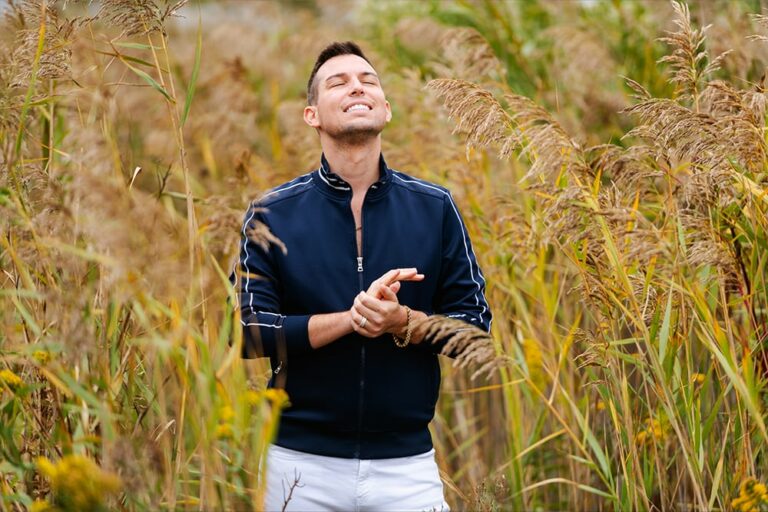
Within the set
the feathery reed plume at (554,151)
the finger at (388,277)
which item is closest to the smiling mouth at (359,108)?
the feathery reed plume at (554,151)

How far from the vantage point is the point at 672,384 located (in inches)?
116

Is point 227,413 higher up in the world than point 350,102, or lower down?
lower down

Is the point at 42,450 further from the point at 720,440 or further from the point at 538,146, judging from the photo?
the point at 720,440

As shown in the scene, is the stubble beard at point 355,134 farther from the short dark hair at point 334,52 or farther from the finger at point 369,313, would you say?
the finger at point 369,313

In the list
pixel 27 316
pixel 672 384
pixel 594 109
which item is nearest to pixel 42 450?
pixel 27 316

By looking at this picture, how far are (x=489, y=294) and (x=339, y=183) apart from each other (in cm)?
122

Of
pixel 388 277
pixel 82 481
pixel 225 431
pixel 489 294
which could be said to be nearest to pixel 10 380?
pixel 82 481

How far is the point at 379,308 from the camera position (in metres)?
2.43

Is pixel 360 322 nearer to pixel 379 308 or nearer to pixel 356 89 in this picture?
pixel 379 308

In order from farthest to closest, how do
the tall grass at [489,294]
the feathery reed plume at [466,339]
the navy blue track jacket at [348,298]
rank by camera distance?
the navy blue track jacket at [348,298], the feathery reed plume at [466,339], the tall grass at [489,294]

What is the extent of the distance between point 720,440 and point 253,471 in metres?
1.59

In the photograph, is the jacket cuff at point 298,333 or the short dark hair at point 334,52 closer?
the jacket cuff at point 298,333

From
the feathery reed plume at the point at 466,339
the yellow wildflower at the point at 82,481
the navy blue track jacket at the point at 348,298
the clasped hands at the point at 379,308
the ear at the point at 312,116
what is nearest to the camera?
the yellow wildflower at the point at 82,481

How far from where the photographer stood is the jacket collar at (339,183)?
9.23 ft
